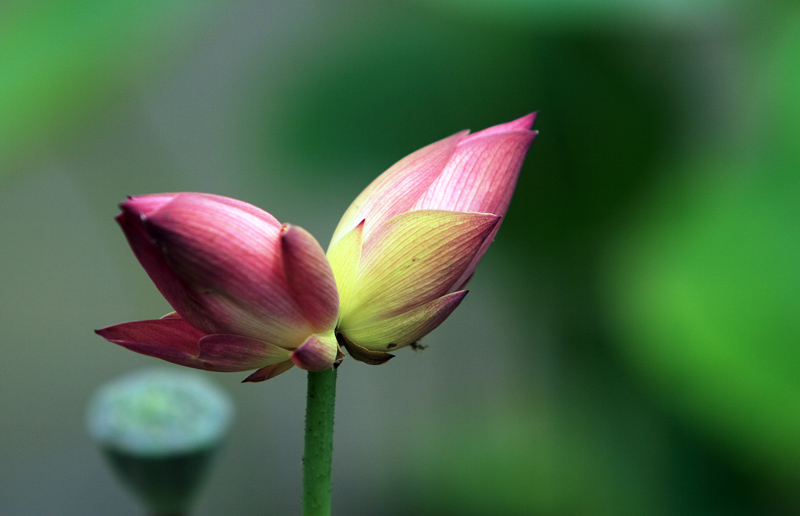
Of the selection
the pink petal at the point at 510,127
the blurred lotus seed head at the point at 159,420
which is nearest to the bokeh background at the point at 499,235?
the blurred lotus seed head at the point at 159,420

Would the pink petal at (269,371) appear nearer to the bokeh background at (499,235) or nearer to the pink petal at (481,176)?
the pink petal at (481,176)

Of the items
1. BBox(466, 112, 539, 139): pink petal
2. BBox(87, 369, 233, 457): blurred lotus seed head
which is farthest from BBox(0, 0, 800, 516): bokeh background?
BBox(466, 112, 539, 139): pink petal

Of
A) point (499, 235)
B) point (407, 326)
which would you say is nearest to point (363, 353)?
point (407, 326)

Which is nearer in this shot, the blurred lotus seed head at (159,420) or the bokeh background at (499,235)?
the blurred lotus seed head at (159,420)

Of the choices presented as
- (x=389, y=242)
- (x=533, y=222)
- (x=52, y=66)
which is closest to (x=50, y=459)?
(x=52, y=66)

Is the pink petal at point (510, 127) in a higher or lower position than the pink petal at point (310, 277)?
higher

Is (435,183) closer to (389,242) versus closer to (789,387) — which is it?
(389,242)

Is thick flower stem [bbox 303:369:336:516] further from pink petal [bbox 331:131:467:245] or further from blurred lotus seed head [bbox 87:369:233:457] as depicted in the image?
blurred lotus seed head [bbox 87:369:233:457]
